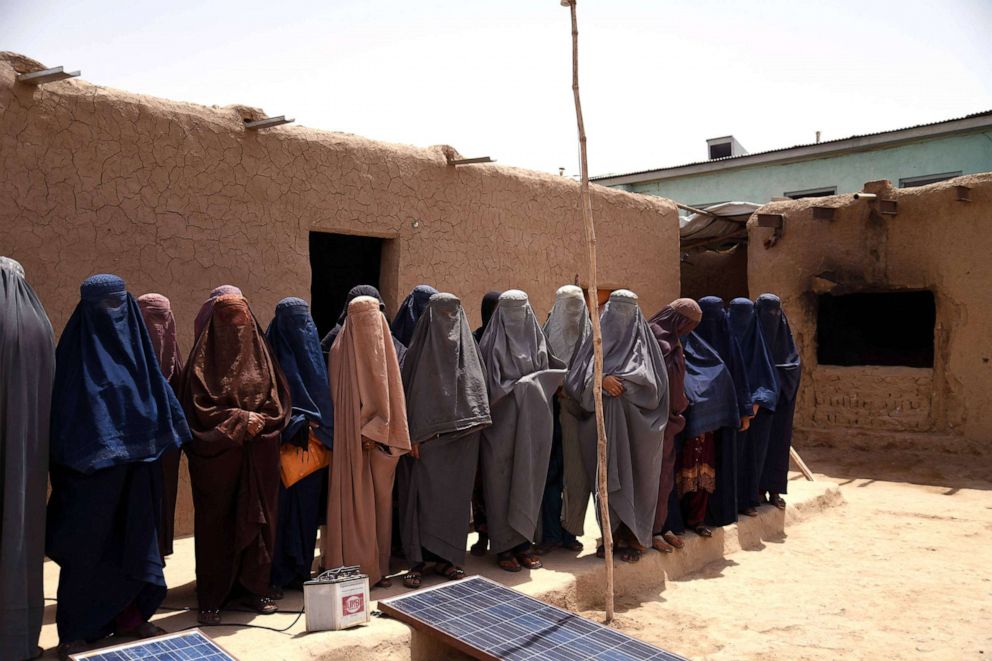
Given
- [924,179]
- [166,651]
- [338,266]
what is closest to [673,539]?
[166,651]

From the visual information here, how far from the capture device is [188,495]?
17.2 ft

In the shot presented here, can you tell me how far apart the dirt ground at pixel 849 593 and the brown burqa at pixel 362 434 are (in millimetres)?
1409

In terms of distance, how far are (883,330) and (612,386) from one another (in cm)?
798

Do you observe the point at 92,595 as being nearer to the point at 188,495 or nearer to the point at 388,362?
the point at 388,362

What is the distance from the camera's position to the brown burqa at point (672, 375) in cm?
510

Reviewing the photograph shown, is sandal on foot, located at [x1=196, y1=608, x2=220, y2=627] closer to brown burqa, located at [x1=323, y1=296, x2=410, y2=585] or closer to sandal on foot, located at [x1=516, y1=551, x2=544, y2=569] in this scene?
brown burqa, located at [x1=323, y1=296, x2=410, y2=585]

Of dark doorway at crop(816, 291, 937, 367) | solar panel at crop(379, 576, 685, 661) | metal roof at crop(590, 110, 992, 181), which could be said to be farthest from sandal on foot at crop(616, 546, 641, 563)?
metal roof at crop(590, 110, 992, 181)

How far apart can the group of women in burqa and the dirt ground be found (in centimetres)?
44

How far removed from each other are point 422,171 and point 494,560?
122 inches

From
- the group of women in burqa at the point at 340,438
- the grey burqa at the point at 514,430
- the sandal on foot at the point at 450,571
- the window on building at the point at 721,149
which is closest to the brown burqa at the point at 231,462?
the group of women in burqa at the point at 340,438

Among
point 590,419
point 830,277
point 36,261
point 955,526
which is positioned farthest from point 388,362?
point 830,277

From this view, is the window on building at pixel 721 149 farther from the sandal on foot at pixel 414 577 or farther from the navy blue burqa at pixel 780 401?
the sandal on foot at pixel 414 577

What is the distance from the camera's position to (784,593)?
16.1ft

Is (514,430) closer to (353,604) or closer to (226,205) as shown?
(353,604)
